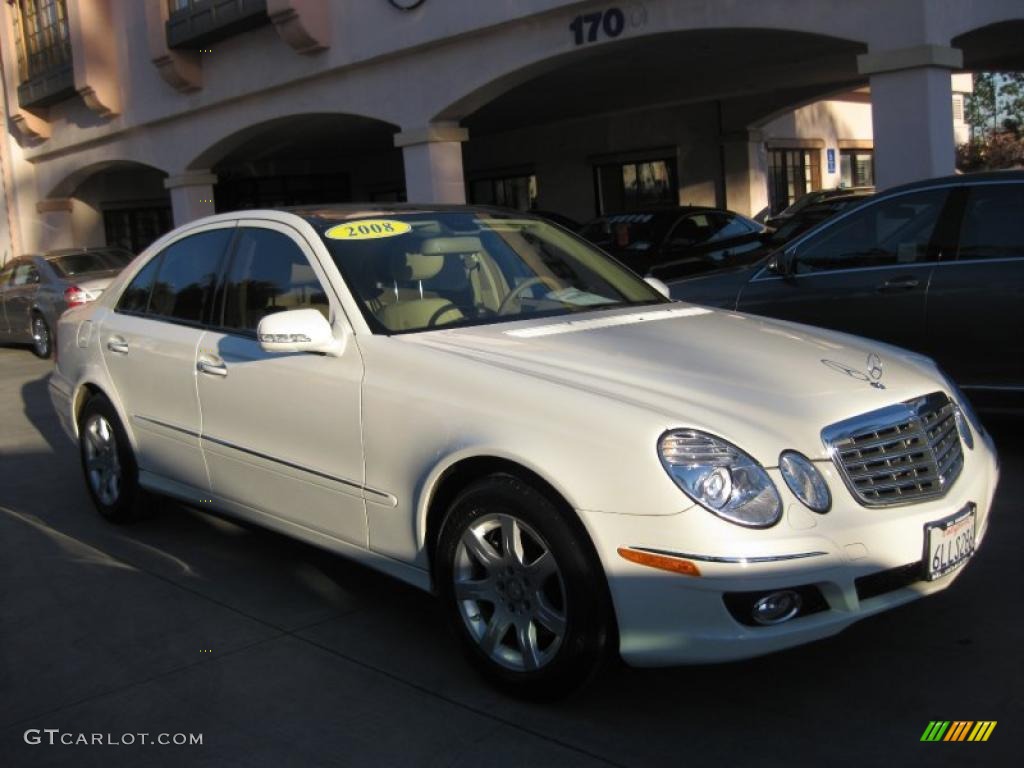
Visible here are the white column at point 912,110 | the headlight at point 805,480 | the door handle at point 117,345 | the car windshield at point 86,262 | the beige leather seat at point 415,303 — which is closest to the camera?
the headlight at point 805,480

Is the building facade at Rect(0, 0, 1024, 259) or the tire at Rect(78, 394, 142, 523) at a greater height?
the building facade at Rect(0, 0, 1024, 259)

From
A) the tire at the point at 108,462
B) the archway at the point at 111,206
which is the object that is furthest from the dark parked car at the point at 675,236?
the archway at the point at 111,206

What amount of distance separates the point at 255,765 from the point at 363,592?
1.38 meters

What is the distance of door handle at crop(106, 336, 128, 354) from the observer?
535 cm

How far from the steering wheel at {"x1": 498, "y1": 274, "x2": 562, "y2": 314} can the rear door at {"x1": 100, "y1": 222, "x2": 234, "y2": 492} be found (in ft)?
4.59

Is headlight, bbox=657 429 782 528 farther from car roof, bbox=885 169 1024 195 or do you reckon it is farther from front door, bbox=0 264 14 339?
front door, bbox=0 264 14 339

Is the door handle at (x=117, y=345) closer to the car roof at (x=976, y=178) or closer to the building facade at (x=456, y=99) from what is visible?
the car roof at (x=976, y=178)

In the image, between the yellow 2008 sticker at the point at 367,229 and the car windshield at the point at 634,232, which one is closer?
the yellow 2008 sticker at the point at 367,229

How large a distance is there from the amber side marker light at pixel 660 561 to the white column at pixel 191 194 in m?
17.7

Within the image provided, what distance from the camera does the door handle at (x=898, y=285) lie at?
611cm

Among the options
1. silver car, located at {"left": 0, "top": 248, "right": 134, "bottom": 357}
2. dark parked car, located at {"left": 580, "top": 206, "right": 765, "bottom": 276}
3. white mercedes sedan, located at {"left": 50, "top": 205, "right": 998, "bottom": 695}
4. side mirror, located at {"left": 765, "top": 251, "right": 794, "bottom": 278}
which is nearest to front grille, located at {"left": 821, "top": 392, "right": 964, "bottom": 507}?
white mercedes sedan, located at {"left": 50, "top": 205, "right": 998, "bottom": 695}

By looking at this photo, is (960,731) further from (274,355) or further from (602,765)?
(274,355)

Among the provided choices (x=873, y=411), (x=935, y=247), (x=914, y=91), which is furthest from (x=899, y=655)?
(x=914, y=91)

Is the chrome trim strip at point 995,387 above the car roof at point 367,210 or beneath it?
beneath
